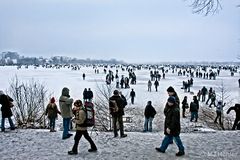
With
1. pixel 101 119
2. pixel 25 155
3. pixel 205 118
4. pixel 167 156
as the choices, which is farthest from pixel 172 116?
pixel 205 118

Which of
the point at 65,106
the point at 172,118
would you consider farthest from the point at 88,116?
the point at 172,118

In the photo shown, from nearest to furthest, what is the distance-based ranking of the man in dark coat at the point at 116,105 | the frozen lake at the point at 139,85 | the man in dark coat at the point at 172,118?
the man in dark coat at the point at 172,118 < the man in dark coat at the point at 116,105 < the frozen lake at the point at 139,85

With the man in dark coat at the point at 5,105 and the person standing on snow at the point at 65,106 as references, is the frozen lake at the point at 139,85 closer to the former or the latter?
the man in dark coat at the point at 5,105

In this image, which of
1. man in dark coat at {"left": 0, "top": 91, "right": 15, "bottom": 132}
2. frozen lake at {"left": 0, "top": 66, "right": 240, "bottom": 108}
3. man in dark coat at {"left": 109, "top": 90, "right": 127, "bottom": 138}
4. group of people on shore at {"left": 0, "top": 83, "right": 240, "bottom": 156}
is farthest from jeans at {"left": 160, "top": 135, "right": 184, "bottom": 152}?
frozen lake at {"left": 0, "top": 66, "right": 240, "bottom": 108}

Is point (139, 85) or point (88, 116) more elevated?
point (88, 116)

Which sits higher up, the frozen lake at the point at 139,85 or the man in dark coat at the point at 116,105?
the man in dark coat at the point at 116,105

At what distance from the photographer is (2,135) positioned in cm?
1127

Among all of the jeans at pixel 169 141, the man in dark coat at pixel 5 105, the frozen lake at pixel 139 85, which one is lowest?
the frozen lake at pixel 139 85

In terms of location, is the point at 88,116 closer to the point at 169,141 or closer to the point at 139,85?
the point at 169,141

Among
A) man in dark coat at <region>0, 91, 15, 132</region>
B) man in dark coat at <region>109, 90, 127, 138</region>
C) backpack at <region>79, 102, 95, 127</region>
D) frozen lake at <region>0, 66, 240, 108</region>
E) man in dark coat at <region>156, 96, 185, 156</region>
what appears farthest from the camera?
frozen lake at <region>0, 66, 240, 108</region>

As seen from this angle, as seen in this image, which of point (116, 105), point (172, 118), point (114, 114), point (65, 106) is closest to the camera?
point (172, 118)

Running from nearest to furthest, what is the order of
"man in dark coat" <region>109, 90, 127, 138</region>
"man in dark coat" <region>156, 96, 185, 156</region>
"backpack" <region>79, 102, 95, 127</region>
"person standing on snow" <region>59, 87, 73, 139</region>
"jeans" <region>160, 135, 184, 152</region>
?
"man in dark coat" <region>156, 96, 185, 156</region> → "jeans" <region>160, 135, 184, 152</region> → "backpack" <region>79, 102, 95, 127</region> → "person standing on snow" <region>59, 87, 73, 139</region> → "man in dark coat" <region>109, 90, 127, 138</region>

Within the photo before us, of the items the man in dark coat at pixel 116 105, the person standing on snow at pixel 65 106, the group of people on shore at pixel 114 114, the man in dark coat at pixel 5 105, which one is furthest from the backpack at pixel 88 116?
the man in dark coat at pixel 5 105

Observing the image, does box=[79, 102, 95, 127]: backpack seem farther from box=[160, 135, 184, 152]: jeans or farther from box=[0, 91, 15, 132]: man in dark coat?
box=[0, 91, 15, 132]: man in dark coat
